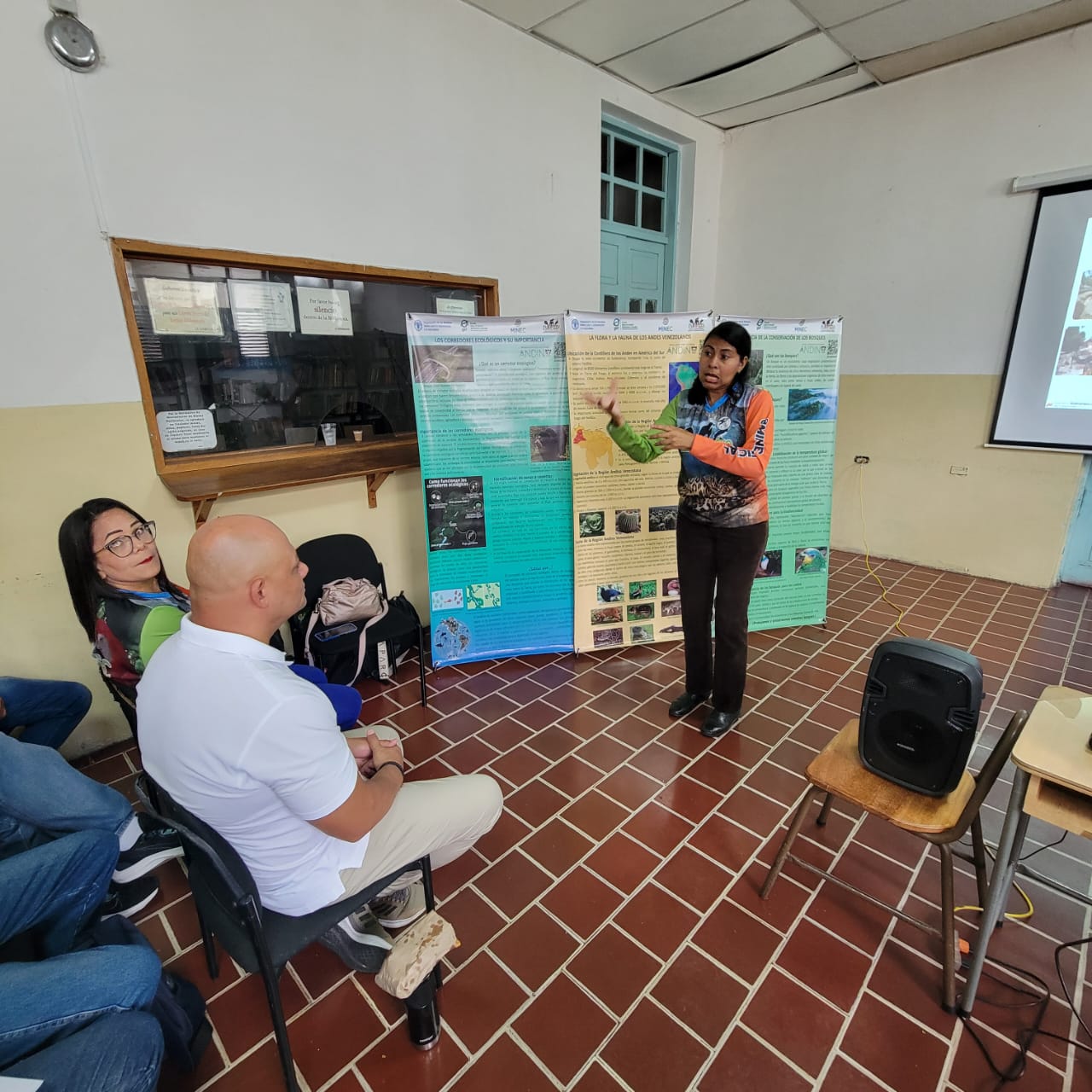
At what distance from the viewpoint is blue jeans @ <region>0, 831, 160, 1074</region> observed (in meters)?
0.97

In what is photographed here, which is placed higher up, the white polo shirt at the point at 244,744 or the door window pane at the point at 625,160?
the door window pane at the point at 625,160

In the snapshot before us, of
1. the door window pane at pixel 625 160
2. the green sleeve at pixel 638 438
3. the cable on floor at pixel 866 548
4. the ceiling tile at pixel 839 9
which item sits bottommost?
the cable on floor at pixel 866 548

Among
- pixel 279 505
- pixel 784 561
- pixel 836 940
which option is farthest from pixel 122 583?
pixel 784 561

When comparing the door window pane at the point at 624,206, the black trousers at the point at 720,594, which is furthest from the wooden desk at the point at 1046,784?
the door window pane at the point at 624,206

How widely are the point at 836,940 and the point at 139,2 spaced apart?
3.81 m

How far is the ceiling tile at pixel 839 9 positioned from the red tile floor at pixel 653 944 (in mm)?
3624

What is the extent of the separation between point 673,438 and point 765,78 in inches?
137

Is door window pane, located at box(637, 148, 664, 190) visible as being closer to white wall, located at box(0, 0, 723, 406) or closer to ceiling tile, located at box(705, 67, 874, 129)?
ceiling tile, located at box(705, 67, 874, 129)

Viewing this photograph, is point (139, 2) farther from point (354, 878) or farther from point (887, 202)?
point (887, 202)

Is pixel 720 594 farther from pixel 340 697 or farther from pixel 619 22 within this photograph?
pixel 619 22

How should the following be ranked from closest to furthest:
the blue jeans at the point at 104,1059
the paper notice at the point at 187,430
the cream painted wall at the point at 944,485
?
the blue jeans at the point at 104,1059, the paper notice at the point at 187,430, the cream painted wall at the point at 944,485

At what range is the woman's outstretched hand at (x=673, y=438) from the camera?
206 cm

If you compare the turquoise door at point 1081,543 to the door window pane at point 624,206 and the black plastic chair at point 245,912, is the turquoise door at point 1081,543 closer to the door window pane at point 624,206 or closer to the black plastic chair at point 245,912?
the door window pane at point 624,206

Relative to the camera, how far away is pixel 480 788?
1.54 meters
